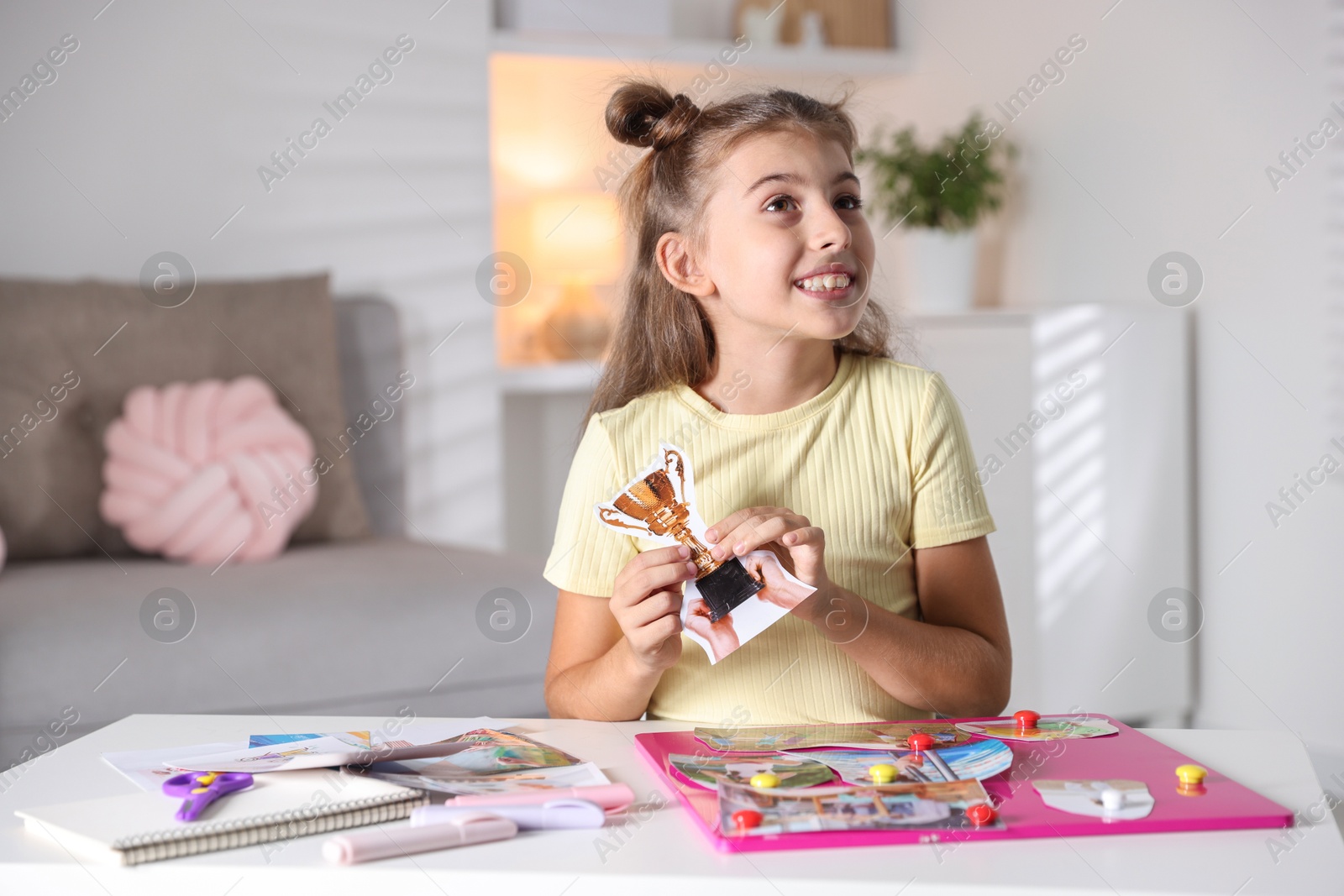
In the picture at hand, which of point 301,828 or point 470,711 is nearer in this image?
point 301,828

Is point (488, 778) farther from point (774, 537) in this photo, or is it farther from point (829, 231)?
point (829, 231)

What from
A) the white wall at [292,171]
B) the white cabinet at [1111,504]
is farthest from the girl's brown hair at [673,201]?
the white wall at [292,171]

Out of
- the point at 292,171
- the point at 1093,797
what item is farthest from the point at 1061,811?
the point at 292,171

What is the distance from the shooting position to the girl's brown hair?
4.00 ft

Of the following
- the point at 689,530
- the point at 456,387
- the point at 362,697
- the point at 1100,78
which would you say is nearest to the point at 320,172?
the point at 456,387

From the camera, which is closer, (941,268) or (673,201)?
(673,201)

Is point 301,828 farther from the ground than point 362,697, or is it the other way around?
point 301,828

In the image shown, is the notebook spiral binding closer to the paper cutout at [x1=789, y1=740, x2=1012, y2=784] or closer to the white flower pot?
the paper cutout at [x1=789, y1=740, x2=1012, y2=784]

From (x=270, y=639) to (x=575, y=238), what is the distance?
5.13 feet

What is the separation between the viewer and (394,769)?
0.82 m

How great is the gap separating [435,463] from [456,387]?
0.19 metres

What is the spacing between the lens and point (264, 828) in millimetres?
712

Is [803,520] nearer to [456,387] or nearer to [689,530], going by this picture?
[689,530]

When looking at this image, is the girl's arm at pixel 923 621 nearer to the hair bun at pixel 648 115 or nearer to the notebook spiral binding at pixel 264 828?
the notebook spiral binding at pixel 264 828
